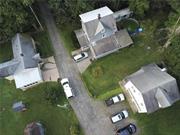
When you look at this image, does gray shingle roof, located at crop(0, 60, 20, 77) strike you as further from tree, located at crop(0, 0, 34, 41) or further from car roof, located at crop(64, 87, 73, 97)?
car roof, located at crop(64, 87, 73, 97)

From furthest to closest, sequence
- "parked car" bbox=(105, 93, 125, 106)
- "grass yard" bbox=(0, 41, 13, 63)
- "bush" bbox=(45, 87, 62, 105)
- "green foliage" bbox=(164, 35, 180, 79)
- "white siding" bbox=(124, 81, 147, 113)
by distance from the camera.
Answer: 1. "grass yard" bbox=(0, 41, 13, 63)
2. "bush" bbox=(45, 87, 62, 105)
3. "parked car" bbox=(105, 93, 125, 106)
4. "green foliage" bbox=(164, 35, 180, 79)
5. "white siding" bbox=(124, 81, 147, 113)

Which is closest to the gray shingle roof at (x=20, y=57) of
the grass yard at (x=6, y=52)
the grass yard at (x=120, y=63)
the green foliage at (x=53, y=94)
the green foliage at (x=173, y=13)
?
the grass yard at (x=6, y=52)

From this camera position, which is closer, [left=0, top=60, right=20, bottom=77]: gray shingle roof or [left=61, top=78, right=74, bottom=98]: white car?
[left=61, top=78, right=74, bottom=98]: white car

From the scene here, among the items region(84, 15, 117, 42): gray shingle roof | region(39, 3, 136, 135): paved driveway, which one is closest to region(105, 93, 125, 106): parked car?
region(39, 3, 136, 135): paved driveway

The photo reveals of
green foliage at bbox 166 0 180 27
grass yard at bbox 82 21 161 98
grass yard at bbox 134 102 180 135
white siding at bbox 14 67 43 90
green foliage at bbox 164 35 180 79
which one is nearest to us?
grass yard at bbox 134 102 180 135

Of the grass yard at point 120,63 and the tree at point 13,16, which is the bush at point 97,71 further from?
the tree at point 13,16

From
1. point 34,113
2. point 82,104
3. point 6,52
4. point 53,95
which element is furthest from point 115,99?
point 6,52
